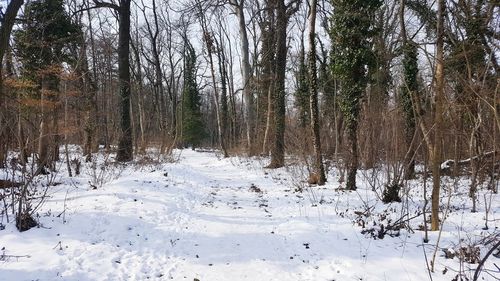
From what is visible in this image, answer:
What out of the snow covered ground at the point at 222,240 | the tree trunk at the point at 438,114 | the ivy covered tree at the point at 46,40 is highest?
the ivy covered tree at the point at 46,40

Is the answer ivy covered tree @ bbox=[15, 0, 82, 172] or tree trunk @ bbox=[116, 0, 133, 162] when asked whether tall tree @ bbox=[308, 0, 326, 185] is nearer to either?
tree trunk @ bbox=[116, 0, 133, 162]

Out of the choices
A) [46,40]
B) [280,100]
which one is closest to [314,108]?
[280,100]

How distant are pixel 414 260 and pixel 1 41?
20.8 ft

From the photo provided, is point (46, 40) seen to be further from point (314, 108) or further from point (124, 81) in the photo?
point (314, 108)

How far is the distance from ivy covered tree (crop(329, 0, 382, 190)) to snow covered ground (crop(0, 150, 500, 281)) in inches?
63.9

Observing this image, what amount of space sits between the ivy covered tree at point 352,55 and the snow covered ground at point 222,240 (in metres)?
1.62

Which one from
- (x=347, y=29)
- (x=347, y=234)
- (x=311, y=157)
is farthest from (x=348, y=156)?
(x=347, y=234)

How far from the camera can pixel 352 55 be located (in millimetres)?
9836

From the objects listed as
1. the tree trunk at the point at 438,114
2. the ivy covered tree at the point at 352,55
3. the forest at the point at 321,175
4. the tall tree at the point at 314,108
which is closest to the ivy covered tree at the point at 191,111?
the forest at the point at 321,175

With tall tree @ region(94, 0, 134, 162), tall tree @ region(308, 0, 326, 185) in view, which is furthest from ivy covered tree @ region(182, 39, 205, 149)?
tall tree @ region(308, 0, 326, 185)

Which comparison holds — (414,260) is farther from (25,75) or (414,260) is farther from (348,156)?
(25,75)

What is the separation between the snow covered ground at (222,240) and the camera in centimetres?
461

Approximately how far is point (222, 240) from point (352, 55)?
6214 millimetres

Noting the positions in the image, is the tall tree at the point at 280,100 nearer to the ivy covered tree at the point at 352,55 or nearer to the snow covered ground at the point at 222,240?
the ivy covered tree at the point at 352,55
